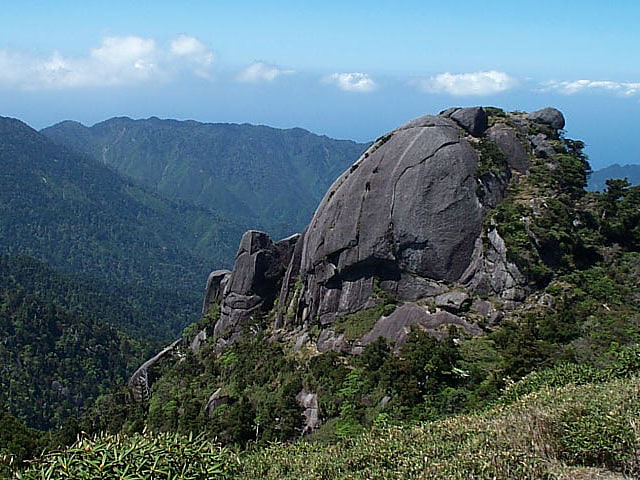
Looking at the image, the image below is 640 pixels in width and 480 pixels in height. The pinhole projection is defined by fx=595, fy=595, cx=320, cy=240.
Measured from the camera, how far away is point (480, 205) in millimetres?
28891

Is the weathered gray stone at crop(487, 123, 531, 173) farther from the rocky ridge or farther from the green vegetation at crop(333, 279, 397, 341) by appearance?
the green vegetation at crop(333, 279, 397, 341)

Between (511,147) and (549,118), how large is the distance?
4654 mm

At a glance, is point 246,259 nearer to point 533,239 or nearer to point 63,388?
point 533,239

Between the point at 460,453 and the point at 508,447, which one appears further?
the point at 460,453

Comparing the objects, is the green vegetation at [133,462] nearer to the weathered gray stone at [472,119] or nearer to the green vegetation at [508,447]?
the green vegetation at [508,447]

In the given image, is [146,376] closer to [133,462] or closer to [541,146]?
[541,146]

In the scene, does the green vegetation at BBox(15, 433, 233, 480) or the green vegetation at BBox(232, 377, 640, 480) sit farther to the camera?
the green vegetation at BBox(15, 433, 233, 480)

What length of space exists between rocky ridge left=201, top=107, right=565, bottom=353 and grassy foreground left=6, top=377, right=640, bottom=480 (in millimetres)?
12394

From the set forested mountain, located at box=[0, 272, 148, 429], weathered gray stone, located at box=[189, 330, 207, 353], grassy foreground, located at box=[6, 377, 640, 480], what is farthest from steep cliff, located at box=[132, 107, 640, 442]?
forested mountain, located at box=[0, 272, 148, 429]

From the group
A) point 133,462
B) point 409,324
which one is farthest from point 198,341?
point 133,462

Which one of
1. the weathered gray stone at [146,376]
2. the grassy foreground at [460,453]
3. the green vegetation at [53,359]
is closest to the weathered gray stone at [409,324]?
the grassy foreground at [460,453]

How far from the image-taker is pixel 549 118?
1398 inches

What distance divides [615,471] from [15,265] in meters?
136

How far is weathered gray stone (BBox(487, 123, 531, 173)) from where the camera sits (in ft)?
106
